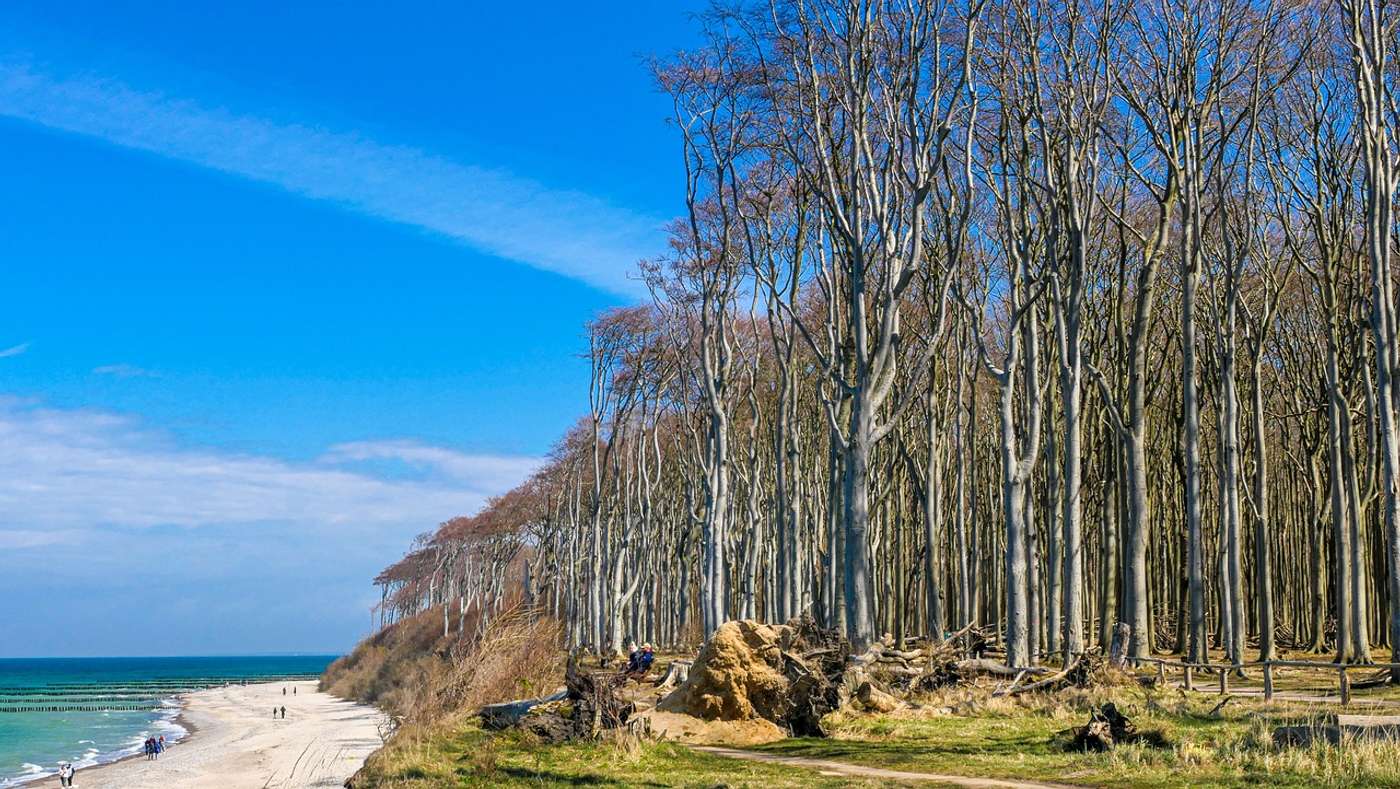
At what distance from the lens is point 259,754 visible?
136 ft

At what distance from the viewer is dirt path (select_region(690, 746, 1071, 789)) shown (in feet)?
35.3

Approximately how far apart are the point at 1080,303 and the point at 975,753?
1115cm

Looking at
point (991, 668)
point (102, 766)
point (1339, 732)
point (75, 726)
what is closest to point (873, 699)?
point (991, 668)

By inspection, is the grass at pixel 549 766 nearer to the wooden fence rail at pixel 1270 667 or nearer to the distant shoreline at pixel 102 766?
the wooden fence rail at pixel 1270 667

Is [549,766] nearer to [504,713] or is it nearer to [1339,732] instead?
[504,713]

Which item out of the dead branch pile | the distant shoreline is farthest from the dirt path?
the distant shoreline

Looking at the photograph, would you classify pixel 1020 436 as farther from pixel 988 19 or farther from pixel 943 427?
pixel 988 19

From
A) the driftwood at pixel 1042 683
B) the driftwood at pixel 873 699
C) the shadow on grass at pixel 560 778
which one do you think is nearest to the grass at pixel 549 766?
the shadow on grass at pixel 560 778

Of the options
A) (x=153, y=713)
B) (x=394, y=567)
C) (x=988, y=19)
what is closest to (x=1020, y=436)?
(x=988, y=19)

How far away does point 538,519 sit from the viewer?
66125 millimetres

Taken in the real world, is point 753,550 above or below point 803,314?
below

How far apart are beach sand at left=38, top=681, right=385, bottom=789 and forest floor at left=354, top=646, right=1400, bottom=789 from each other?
27.9 feet

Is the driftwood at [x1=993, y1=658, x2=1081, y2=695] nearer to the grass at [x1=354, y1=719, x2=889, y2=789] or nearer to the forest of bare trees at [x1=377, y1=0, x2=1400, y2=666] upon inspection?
the forest of bare trees at [x1=377, y1=0, x2=1400, y2=666]

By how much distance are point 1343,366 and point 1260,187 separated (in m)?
5.30
